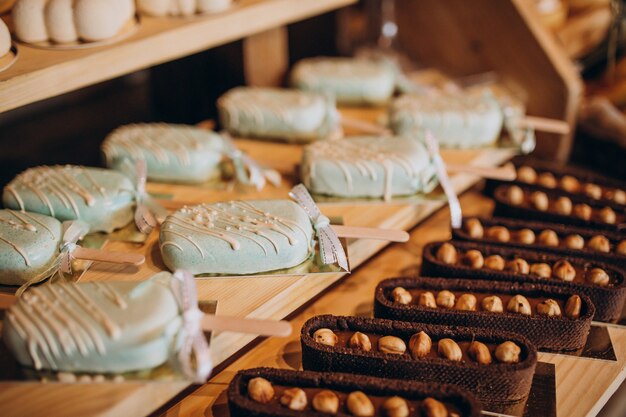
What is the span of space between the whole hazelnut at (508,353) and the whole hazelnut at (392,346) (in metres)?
0.19

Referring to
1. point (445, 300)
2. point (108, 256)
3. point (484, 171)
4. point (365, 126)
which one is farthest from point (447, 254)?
point (108, 256)

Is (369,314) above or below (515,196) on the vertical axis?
below

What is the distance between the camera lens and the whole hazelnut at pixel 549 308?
4.36 feet

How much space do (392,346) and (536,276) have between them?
430 millimetres

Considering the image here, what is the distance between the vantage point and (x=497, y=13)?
2.26 m

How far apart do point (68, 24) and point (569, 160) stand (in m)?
1.71

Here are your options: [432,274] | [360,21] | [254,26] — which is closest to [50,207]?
[254,26]

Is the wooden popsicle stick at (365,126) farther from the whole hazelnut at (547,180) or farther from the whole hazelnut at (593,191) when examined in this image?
the whole hazelnut at (593,191)

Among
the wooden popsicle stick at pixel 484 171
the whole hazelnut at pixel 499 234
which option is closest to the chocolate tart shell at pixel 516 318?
the whole hazelnut at pixel 499 234

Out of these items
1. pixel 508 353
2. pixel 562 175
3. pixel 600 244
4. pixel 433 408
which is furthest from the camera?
pixel 562 175

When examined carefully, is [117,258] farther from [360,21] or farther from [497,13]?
[360,21]

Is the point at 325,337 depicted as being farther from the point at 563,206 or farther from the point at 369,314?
the point at 563,206

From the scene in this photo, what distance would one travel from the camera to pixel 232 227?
1.35 metres

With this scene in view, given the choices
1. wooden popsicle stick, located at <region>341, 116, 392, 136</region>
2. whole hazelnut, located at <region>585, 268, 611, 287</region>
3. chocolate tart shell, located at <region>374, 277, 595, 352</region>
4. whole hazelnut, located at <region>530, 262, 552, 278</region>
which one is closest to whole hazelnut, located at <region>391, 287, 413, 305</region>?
chocolate tart shell, located at <region>374, 277, 595, 352</region>
